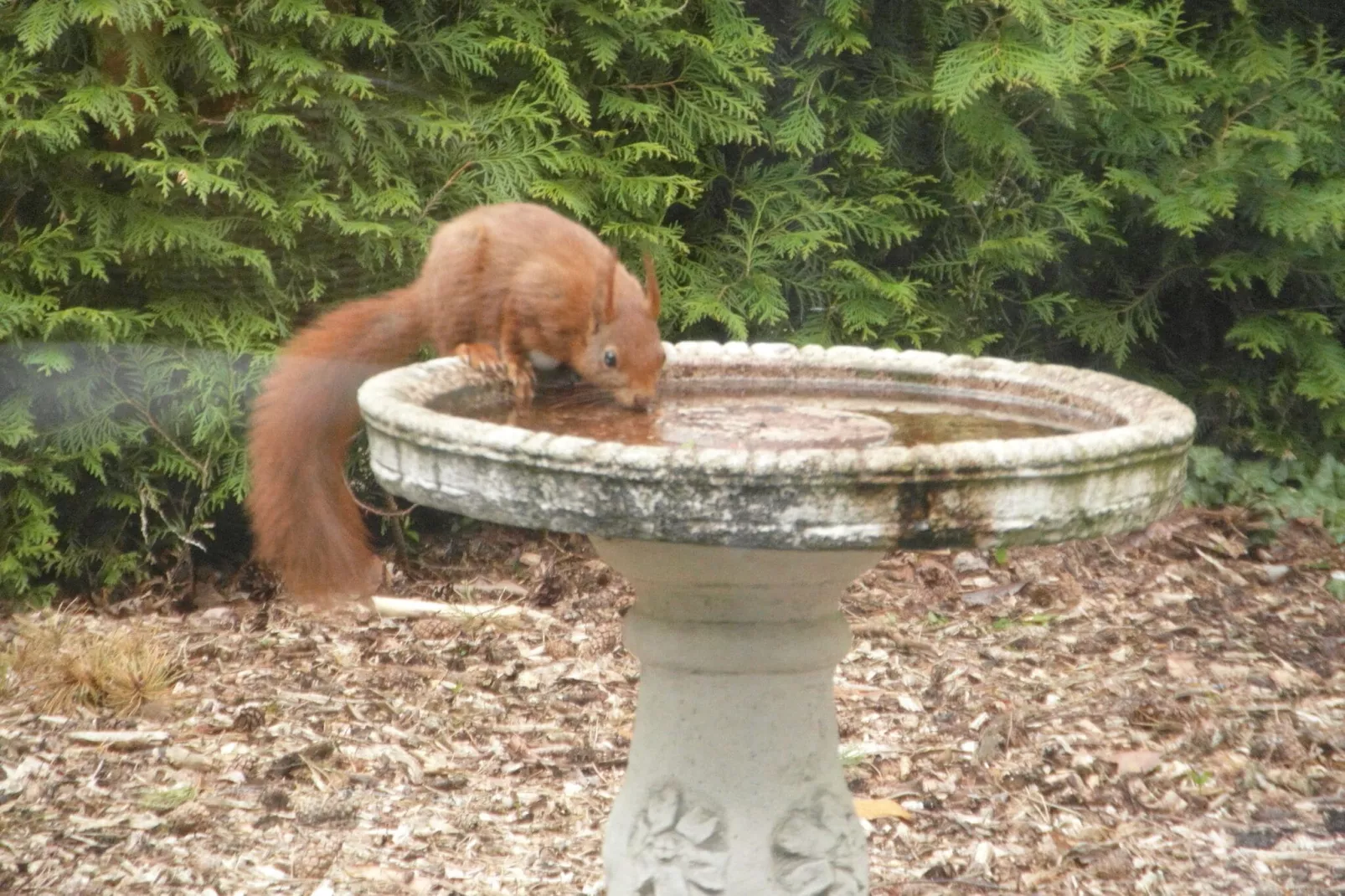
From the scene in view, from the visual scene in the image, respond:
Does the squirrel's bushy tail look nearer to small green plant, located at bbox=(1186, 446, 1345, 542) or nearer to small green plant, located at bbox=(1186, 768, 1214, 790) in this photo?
small green plant, located at bbox=(1186, 768, 1214, 790)

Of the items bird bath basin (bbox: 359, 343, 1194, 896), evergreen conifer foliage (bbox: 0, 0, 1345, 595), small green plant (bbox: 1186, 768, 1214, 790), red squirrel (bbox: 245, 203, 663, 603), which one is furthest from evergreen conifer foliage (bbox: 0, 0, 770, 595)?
small green plant (bbox: 1186, 768, 1214, 790)

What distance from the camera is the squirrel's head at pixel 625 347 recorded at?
6.86ft

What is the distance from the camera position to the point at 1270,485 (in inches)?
162

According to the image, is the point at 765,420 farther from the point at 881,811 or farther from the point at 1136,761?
the point at 1136,761

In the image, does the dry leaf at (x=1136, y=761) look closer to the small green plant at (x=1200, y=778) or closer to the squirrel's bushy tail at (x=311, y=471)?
the small green plant at (x=1200, y=778)

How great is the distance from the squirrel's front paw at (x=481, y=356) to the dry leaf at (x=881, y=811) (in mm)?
989

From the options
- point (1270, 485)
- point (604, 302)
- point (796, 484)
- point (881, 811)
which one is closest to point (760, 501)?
point (796, 484)

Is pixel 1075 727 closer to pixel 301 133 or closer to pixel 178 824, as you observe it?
pixel 178 824

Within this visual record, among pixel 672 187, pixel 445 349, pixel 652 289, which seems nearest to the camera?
pixel 652 289

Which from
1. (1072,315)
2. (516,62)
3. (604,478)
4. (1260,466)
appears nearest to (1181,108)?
(1072,315)

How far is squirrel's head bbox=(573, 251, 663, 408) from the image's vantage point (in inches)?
82.4

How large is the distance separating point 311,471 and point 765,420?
74 centimetres

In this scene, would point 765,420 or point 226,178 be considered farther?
point 226,178

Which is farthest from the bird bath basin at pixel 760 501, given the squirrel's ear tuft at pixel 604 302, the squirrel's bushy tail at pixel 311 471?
the squirrel's bushy tail at pixel 311 471
